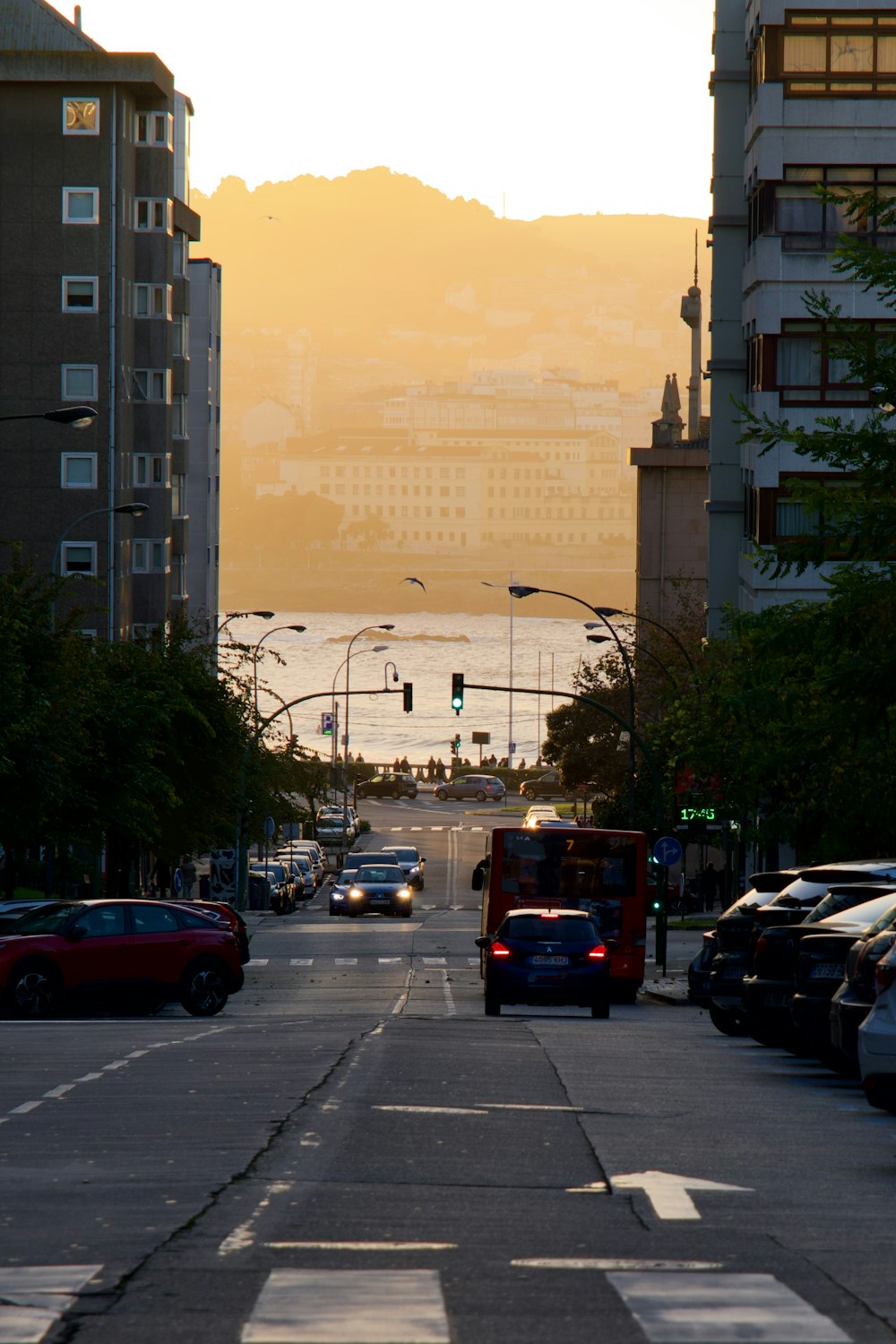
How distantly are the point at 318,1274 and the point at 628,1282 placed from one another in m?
1.22

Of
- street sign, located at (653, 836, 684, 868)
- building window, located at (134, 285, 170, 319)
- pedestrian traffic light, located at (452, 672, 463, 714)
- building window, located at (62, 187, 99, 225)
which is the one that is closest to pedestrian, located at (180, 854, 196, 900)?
pedestrian traffic light, located at (452, 672, 463, 714)

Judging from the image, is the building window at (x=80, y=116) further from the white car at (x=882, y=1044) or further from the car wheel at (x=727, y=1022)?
the white car at (x=882, y=1044)

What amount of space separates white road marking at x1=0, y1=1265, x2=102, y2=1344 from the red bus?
24.2 meters

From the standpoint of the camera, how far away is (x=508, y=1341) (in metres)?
7.07

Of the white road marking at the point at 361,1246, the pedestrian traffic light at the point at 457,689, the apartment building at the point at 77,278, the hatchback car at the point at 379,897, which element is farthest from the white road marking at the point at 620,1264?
the apartment building at the point at 77,278

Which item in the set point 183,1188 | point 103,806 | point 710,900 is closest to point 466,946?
point 103,806

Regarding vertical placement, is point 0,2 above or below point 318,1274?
above

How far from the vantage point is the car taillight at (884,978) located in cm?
1156

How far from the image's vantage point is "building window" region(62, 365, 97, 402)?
70.3 meters

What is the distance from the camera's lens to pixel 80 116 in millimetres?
69500

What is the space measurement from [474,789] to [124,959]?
10272 centimetres

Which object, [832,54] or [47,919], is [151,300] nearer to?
[832,54]

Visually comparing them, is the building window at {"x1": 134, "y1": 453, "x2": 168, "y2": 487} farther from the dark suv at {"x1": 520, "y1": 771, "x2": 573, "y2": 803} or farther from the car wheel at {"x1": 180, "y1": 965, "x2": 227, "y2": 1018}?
the dark suv at {"x1": 520, "y1": 771, "x2": 573, "y2": 803}

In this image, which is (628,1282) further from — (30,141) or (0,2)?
(0,2)
